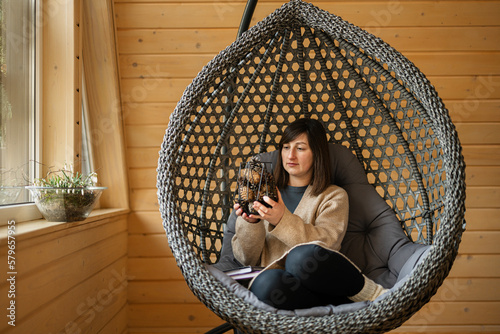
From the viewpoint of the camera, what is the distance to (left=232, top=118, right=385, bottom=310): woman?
1205 mm

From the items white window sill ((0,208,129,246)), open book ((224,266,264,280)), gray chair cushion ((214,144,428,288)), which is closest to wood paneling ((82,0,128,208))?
white window sill ((0,208,129,246))

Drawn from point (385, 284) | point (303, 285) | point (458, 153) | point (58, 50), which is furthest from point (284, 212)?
point (58, 50)

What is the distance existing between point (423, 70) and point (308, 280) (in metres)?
1.40

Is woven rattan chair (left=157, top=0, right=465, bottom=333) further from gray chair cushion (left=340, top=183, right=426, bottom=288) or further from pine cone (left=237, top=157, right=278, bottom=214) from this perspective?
pine cone (left=237, top=157, right=278, bottom=214)

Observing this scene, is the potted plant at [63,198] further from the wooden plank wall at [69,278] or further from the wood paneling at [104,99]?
the wood paneling at [104,99]

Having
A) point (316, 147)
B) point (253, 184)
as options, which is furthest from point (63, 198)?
point (316, 147)

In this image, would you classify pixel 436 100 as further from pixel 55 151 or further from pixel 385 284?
pixel 55 151

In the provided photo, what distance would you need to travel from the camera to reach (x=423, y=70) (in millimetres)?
2113

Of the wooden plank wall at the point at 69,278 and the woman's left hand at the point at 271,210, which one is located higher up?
the woman's left hand at the point at 271,210

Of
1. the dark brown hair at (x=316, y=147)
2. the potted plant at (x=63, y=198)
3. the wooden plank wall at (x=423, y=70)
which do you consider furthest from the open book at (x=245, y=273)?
the wooden plank wall at (x=423, y=70)

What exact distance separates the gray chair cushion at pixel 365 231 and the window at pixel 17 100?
28.7 inches

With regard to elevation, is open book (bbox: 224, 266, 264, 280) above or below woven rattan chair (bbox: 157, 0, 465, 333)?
below

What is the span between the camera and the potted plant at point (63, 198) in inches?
52.9

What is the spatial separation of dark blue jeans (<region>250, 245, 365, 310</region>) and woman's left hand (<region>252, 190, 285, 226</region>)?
13 centimetres
